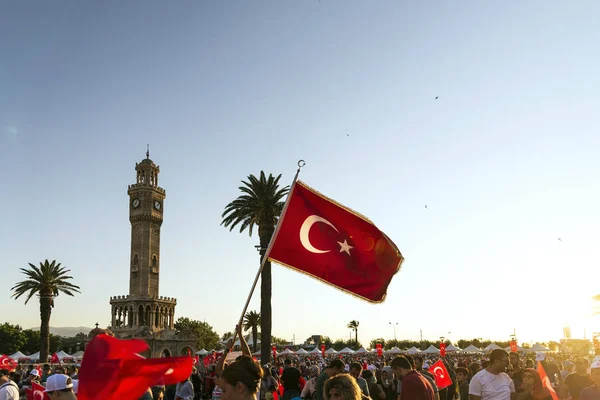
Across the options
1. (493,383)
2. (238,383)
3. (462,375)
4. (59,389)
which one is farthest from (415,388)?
(462,375)

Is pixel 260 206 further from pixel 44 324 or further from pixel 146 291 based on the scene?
pixel 146 291

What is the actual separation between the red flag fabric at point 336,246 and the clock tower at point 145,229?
69.7 m

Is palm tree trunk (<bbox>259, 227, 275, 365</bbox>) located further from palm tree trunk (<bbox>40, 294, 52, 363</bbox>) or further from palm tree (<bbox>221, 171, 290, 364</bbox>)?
palm tree trunk (<bbox>40, 294, 52, 363</bbox>)

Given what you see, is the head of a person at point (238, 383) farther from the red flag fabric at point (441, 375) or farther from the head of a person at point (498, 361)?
the red flag fabric at point (441, 375)

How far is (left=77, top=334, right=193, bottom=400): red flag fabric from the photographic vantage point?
4277 millimetres

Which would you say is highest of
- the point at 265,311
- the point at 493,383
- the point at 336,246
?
the point at 336,246

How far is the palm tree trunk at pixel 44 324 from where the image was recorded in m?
45.1

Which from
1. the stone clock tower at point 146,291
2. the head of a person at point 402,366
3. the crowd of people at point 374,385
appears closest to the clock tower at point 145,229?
the stone clock tower at point 146,291

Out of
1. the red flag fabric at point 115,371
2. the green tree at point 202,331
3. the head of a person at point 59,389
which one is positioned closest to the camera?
the red flag fabric at point 115,371

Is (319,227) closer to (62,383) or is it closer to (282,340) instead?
(62,383)

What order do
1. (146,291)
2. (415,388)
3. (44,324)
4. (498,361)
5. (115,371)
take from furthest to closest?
(146,291) → (44,324) → (498,361) → (415,388) → (115,371)

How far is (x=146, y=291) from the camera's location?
73.6 m

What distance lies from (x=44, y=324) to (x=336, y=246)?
4348 cm

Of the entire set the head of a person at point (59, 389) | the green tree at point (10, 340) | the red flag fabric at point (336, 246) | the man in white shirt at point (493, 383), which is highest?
the red flag fabric at point (336, 246)
